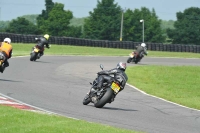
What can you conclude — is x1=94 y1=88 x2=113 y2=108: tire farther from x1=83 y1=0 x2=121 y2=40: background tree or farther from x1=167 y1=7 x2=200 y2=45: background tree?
x1=83 y1=0 x2=121 y2=40: background tree

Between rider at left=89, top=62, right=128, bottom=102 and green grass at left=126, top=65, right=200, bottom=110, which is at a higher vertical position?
rider at left=89, top=62, right=128, bottom=102

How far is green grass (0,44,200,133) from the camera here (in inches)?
388

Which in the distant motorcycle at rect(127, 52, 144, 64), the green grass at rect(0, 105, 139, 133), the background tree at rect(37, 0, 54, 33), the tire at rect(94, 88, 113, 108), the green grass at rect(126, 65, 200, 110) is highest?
the background tree at rect(37, 0, 54, 33)

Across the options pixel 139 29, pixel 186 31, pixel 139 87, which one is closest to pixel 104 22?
pixel 139 29

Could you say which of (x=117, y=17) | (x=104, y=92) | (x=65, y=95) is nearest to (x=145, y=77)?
(x=65, y=95)

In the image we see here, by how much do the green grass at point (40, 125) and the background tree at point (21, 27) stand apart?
107 m

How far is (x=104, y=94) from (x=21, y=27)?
107032 millimetres

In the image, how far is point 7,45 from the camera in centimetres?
2061

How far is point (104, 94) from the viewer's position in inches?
599

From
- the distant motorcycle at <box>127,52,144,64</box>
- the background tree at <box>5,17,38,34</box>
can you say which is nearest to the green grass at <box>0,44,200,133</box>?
the distant motorcycle at <box>127,52,144,64</box>

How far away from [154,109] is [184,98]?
17.1 ft

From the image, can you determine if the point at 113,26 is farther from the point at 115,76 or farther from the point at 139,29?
the point at 115,76

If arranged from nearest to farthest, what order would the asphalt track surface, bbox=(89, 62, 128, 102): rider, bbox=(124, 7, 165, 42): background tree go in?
the asphalt track surface
bbox=(89, 62, 128, 102): rider
bbox=(124, 7, 165, 42): background tree

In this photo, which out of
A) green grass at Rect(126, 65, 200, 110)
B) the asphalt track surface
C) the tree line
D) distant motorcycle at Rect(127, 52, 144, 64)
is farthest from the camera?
the tree line
